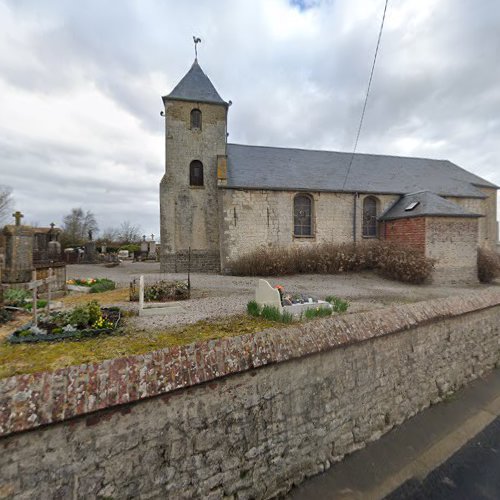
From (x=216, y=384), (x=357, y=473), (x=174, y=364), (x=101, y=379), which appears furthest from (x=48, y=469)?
(x=357, y=473)

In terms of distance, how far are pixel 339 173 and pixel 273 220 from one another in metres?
5.85

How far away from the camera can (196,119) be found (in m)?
14.8

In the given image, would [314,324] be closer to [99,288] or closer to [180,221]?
[99,288]

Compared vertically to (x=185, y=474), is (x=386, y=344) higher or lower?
higher

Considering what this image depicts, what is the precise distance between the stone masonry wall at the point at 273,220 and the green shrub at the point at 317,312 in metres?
9.31

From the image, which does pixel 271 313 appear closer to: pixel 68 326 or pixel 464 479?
pixel 68 326

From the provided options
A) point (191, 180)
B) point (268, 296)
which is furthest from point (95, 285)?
point (191, 180)

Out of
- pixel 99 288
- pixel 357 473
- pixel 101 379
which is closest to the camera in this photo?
pixel 101 379

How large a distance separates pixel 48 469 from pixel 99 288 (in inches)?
239

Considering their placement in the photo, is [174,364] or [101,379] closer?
[101,379]

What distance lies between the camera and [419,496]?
10.2 ft

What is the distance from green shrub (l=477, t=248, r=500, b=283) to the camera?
38.5 feet

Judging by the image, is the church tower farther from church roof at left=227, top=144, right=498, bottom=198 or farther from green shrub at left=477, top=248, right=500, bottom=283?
green shrub at left=477, top=248, right=500, bottom=283

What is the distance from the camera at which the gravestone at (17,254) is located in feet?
20.9
